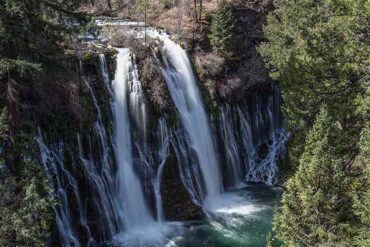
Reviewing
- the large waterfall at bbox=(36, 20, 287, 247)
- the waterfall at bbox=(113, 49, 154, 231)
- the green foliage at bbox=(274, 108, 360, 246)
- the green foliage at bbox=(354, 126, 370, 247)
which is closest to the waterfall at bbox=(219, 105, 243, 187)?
the large waterfall at bbox=(36, 20, 287, 247)

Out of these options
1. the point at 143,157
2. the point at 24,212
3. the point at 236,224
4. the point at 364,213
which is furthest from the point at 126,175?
the point at 364,213

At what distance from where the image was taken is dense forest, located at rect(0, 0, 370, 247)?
11609 mm

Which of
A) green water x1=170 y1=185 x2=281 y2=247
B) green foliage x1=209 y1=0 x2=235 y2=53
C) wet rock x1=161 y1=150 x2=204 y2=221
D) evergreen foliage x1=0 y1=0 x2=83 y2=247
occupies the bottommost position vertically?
green water x1=170 y1=185 x2=281 y2=247

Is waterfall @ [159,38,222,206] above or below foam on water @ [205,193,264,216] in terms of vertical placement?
above

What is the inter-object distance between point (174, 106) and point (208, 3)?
44.2 feet

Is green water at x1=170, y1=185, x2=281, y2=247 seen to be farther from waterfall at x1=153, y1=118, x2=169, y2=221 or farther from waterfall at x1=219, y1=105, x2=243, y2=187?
waterfall at x1=153, y1=118, x2=169, y2=221

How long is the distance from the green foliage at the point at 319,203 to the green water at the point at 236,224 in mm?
7433

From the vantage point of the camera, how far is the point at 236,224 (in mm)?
20828

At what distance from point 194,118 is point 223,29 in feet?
23.1

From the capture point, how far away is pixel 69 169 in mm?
18125

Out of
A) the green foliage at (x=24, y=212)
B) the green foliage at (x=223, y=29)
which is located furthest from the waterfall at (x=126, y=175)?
the green foliage at (x=223, y=29)

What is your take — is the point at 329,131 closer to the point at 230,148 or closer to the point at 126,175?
the point at 126,175

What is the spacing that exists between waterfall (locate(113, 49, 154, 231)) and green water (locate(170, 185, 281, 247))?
2303 mm

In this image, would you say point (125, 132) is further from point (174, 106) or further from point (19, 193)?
point (19, 193)
